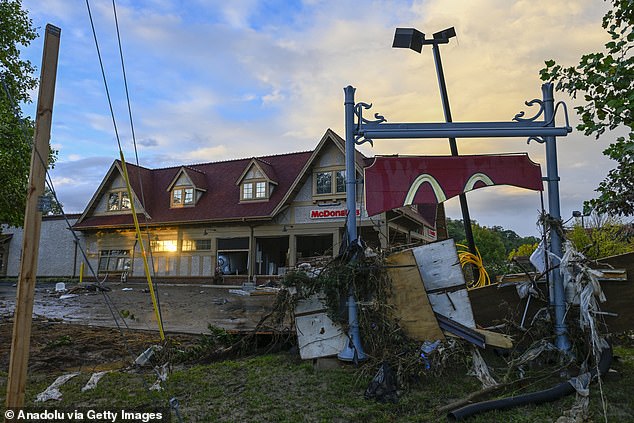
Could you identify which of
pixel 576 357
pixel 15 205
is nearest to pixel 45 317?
pixel 15 205

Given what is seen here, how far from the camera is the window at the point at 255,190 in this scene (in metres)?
21.2

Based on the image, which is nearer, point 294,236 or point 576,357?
point 576,357

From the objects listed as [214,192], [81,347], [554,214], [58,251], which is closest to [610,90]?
[554,214]

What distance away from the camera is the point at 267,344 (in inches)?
256

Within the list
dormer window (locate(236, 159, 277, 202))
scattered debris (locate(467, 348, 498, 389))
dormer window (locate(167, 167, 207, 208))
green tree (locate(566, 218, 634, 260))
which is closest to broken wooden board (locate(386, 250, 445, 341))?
scattered debris (locate(467, 348, 498, 389))

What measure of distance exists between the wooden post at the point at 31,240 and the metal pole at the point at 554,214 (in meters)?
5.29

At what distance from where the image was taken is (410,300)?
5129 millimetres

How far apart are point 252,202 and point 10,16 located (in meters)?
11.8

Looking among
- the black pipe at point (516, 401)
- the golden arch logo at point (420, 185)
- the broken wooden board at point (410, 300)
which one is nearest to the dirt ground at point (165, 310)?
the broken wooden board at point (410, 300)

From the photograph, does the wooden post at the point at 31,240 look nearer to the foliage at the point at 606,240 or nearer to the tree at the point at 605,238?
the tree at the point at 605,238

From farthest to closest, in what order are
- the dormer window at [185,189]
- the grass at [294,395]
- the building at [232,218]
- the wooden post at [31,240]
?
the dormer window at [185,189]
the building at [232,218]
the grass at [294,395]
the wooden post at [31,240]

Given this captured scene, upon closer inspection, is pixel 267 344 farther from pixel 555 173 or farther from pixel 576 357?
pixel 555 173

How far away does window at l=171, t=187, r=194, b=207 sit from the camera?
2329 cm

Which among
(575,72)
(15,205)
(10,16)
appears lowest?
(15,205)
